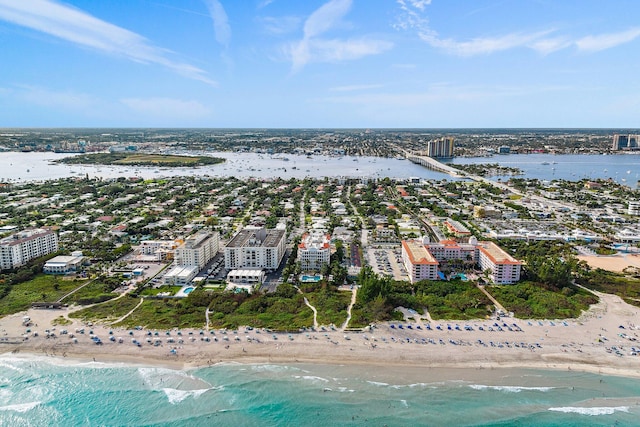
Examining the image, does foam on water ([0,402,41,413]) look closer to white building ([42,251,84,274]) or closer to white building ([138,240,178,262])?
white building ([42,251,84,274])

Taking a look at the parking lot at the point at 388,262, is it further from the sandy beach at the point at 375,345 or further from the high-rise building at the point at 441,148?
the high-rise building at the point at 441,148

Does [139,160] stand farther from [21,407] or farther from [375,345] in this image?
[375,345]

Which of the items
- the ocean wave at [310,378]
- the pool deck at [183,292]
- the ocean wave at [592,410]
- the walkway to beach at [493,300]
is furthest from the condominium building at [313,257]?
the ocean wave at [592,410]

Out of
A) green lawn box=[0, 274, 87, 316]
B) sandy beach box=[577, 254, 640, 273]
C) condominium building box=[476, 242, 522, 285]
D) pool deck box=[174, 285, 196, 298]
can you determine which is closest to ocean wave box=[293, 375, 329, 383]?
pool deck box=[174, 285, 196, 298]

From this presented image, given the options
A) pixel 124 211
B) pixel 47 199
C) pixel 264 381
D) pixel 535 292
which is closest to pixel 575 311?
pixel 535 292

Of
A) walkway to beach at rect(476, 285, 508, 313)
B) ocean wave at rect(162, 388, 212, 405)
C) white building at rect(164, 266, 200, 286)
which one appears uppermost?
white building at rect(164, 266, 200, 286)

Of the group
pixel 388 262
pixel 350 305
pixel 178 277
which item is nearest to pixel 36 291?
pixel 178 277

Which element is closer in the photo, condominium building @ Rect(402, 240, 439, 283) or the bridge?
condominium building @ Rect(402, 240, 439, 283)
